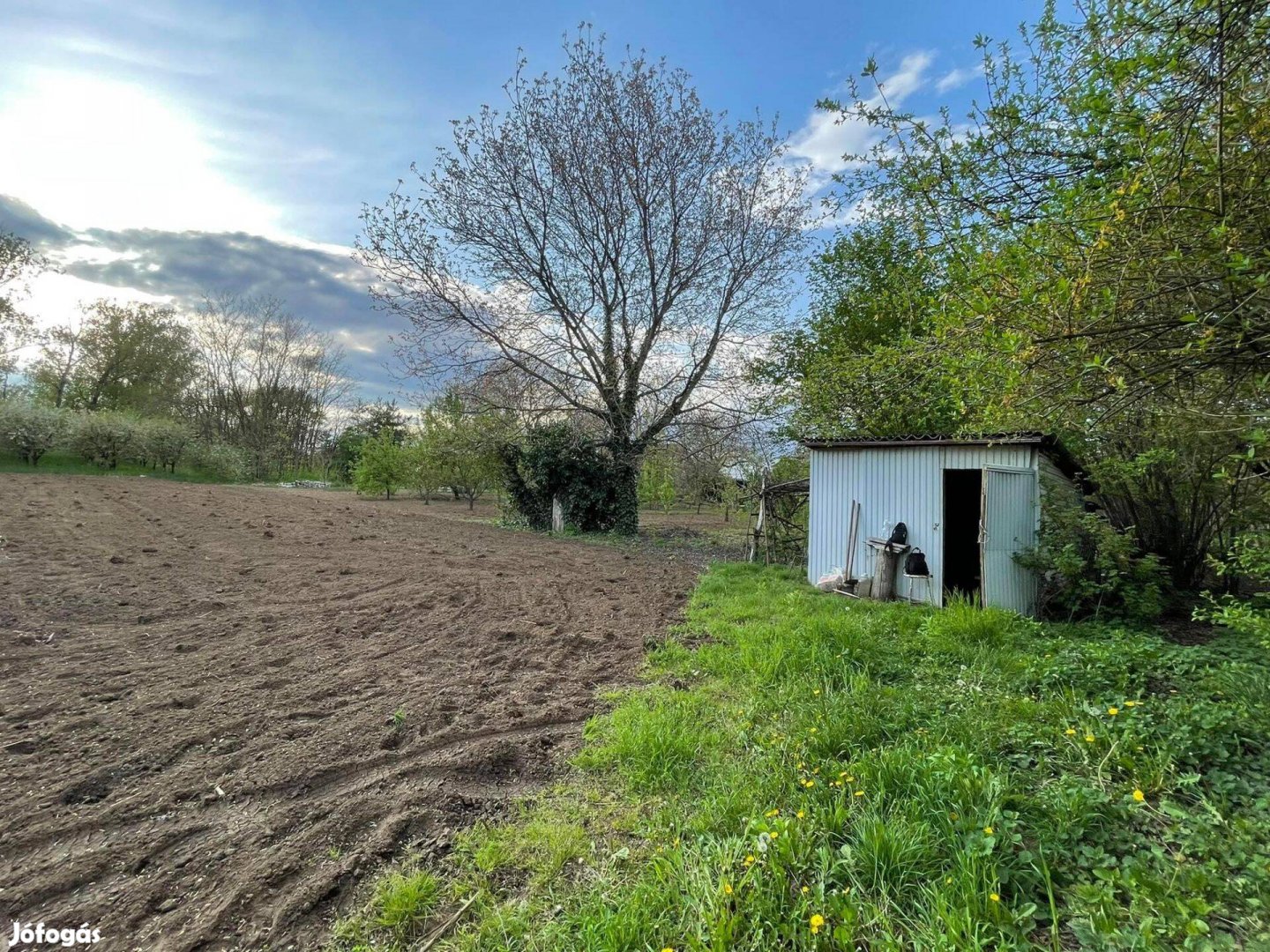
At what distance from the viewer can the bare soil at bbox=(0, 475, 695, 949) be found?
6.79 feet

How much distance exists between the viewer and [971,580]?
31.8ft

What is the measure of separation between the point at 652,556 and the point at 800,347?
6.79 meters

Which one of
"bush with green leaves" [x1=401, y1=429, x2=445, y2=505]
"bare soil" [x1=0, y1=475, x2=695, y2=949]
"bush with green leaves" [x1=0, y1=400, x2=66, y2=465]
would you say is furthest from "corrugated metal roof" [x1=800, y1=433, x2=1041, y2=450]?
"bush with green leaves" [x1=0, y1=400, x2=66, y2=465]

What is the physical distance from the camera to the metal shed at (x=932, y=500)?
729 cm

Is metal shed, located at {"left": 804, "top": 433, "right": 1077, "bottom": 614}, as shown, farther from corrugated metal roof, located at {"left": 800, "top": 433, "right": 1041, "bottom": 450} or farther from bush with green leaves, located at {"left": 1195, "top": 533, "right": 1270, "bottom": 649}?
bush with green leaves, located at {"left": 1195, "top": 533, "right": 1270, "bottom": 649}

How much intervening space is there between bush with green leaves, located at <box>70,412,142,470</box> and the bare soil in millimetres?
23118

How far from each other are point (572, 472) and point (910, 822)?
13.5 meters

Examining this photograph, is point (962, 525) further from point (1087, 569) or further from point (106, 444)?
point (106, 444)

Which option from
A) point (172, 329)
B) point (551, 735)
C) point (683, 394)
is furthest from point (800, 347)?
point (172, 329)

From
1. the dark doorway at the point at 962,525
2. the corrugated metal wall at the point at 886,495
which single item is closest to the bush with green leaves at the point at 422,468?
the corrugated metal wall at the point at 886,495

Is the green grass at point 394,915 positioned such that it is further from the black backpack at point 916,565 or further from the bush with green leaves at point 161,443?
the bush with green leaves at point 161,443

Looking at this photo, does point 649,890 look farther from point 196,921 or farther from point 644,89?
point 644,89

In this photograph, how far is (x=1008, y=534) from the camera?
7.44m

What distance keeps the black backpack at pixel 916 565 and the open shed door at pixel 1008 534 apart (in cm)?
72
